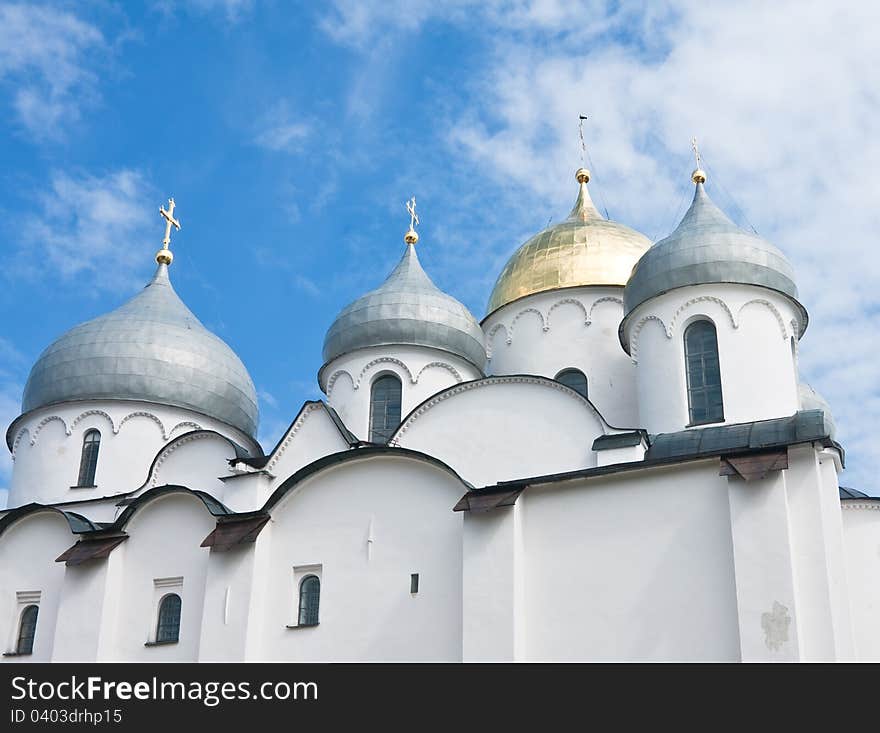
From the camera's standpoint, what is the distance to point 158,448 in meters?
16.6

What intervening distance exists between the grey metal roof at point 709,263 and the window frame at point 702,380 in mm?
554

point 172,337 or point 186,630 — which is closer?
point 186,630

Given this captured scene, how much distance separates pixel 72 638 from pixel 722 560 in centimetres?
749

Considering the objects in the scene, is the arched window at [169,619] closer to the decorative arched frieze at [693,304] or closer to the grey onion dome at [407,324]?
the grey onion dome at [407,324]

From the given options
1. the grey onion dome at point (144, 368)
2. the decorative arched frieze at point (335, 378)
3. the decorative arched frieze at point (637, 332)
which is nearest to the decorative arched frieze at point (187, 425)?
the grey onion dome at point (144, 368)

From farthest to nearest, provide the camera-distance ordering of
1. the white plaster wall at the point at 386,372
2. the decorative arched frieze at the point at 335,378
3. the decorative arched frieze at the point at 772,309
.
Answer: the decorative arched frieze at the point at 335,378, the white plaster wall at the point at 386,372, the decorative arched frieze at the point at 772,309

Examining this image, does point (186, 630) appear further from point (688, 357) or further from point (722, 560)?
point (688, 357)

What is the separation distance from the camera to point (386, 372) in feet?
53.0

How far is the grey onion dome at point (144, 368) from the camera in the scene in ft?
55.1

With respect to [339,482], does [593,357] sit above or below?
above

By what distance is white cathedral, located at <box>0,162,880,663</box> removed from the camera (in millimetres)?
10352

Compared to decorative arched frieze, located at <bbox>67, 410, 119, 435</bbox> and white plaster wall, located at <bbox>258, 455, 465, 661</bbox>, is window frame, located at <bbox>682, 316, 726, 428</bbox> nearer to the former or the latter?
white plaster wall, located at <bbox>258, 455, 465, 661</bbox>

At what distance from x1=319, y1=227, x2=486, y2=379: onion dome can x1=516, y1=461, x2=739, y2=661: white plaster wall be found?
5402 mm
